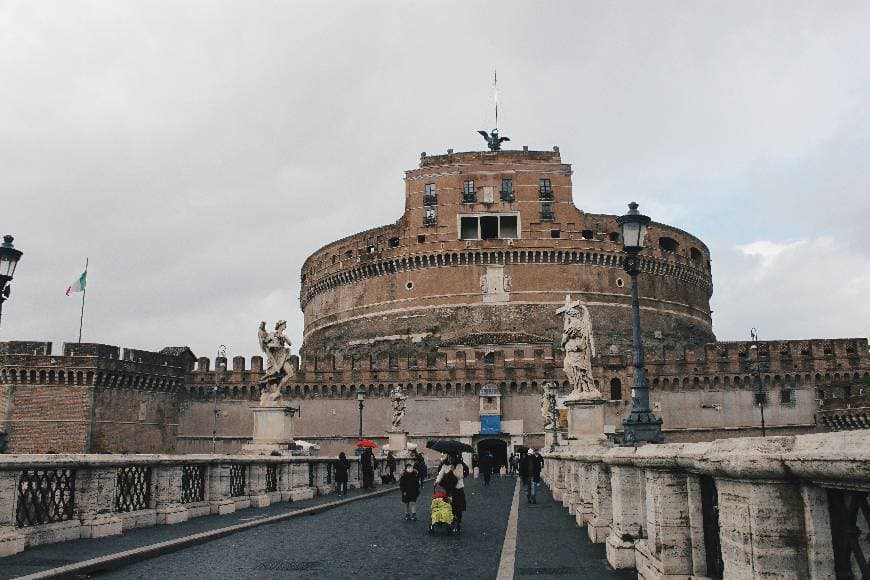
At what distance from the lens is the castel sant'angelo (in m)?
42.7

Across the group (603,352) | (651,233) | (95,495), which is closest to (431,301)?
(603,352)

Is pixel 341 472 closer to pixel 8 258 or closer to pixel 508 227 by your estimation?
pixel 8 258

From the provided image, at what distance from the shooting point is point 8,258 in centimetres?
1243

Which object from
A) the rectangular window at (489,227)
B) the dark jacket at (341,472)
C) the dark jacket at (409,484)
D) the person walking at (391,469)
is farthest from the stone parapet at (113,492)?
the rectangular window at (489,227)

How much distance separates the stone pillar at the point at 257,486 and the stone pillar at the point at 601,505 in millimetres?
6794

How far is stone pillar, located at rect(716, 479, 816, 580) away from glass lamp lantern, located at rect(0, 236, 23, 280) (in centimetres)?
1240

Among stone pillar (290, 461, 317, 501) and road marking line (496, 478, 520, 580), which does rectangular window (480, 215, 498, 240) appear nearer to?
stone pillar (290, 461, 317, 501)

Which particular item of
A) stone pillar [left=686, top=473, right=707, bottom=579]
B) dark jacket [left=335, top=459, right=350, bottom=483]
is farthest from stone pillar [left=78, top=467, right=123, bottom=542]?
dark jacket [left=335, top=459, right=350, bottom=483]

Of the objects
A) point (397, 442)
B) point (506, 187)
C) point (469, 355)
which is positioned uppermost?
point (506, 187)

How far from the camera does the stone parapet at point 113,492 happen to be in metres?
7.38

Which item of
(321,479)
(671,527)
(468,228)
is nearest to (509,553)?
(671,527)

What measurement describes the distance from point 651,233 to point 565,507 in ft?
140

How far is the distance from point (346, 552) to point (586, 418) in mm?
8665

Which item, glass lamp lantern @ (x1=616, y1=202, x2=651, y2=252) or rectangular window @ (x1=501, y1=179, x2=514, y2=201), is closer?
glass lamp lantern @ (x1=616, y1=202, x2=651, y2=252)
